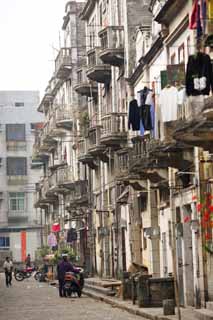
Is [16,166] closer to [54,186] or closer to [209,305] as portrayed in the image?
[54,186]

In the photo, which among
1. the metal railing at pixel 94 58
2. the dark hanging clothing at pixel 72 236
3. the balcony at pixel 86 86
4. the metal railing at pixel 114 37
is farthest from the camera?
the dark hanging clothing at pixel 72 236

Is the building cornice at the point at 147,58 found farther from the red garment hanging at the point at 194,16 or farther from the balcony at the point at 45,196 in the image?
the balcony at the point at 45,196


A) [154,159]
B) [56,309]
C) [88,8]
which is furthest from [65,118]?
[154,159]

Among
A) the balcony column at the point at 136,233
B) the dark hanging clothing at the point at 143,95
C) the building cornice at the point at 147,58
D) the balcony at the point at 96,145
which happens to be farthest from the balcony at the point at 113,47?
the dark hanging clothing at the point at 143,95

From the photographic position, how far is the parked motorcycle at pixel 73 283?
1619 inches

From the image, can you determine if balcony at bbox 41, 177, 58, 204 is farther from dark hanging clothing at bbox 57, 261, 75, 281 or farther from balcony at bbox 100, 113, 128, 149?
dark hanging clothing at bbox 57, 261, 75, 281

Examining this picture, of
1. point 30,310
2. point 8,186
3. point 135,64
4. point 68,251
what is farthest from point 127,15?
point 8,186

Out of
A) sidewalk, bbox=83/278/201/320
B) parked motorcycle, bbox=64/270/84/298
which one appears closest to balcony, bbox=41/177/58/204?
parked motorcycle, bbox=64/270/84/298

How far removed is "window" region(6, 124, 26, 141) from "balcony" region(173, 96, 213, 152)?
264ft

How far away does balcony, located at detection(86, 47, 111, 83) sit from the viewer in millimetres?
49344

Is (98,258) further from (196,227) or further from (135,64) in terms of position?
(196,227)

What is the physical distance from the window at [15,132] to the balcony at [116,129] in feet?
192

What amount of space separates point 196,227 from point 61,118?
40.3 meters

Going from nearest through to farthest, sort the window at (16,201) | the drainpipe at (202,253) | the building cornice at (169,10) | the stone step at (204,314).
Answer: the stone step at (204,314)
the drainpipe at (202,253)
the building cornice at (169,10)
the window at (16,201)
